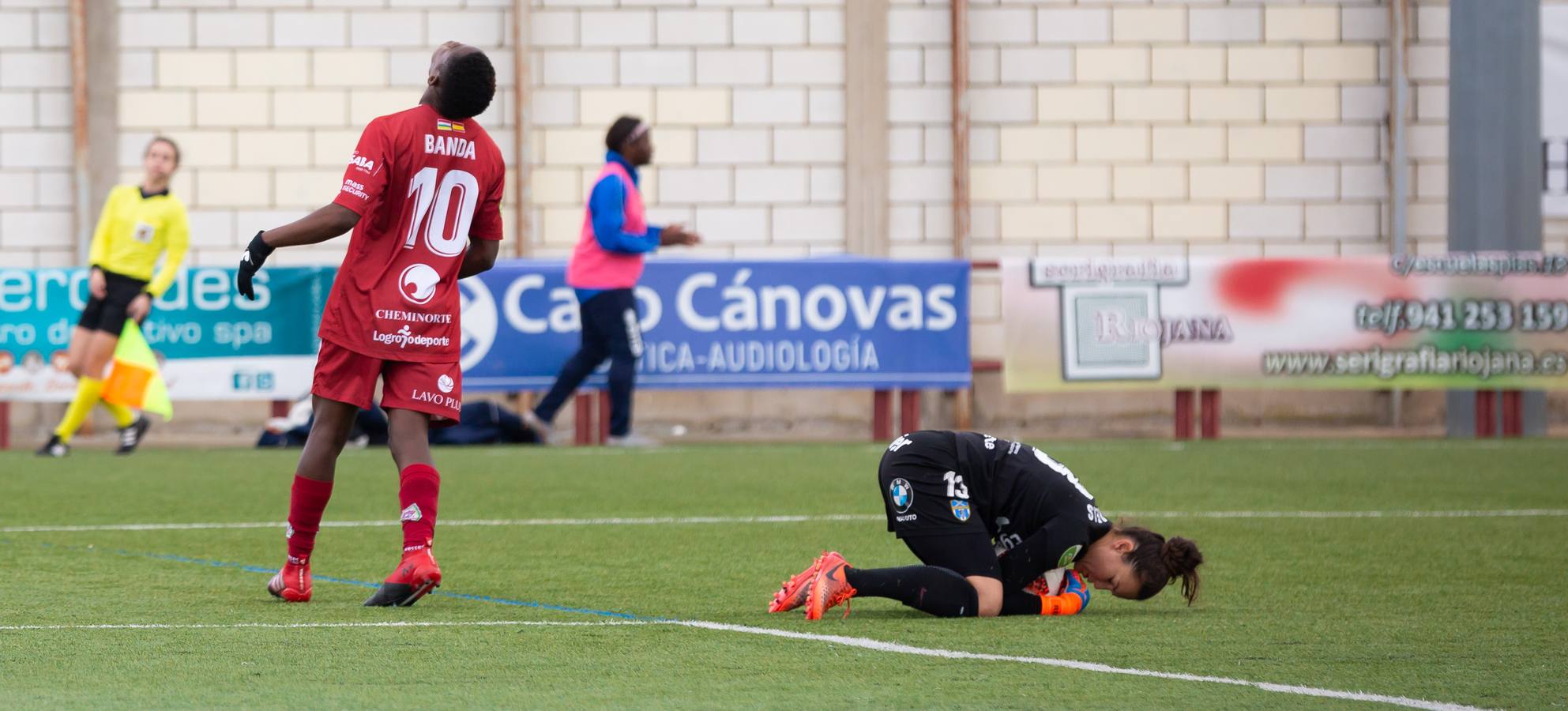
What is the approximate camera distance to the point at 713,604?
5094mm

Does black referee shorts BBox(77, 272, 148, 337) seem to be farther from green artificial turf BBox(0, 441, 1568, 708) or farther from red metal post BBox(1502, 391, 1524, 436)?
red metal post BBox(1502, 391, 1524, 436)

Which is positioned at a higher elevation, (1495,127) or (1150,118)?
(1150,118)

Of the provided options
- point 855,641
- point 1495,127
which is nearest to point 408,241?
point 855,641

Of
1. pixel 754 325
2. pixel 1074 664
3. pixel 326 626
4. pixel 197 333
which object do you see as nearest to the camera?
pixel 1074 664

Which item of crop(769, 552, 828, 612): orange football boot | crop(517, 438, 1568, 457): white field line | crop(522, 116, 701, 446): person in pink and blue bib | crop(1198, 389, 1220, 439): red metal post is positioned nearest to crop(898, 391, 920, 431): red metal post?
crop(517, 438, 1568, 457): white field line

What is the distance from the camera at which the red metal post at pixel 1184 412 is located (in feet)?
42.3

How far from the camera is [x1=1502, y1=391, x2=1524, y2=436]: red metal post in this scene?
13039 mm

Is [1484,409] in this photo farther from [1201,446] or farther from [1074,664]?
[1074,664]

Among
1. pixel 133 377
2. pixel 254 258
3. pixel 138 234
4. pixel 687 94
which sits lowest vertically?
pixel 133 377

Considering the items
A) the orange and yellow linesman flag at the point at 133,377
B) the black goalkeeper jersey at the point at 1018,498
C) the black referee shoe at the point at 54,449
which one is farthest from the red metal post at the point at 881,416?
the black goalkeeper jersey at the point at 1018,498

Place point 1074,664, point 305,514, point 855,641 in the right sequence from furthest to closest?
point 305,514 → point 855,641 → point 1074,664

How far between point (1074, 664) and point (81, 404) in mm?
8501

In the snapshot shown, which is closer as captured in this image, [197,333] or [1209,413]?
[197,333]

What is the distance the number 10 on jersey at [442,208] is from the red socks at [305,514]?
712 millimetres
